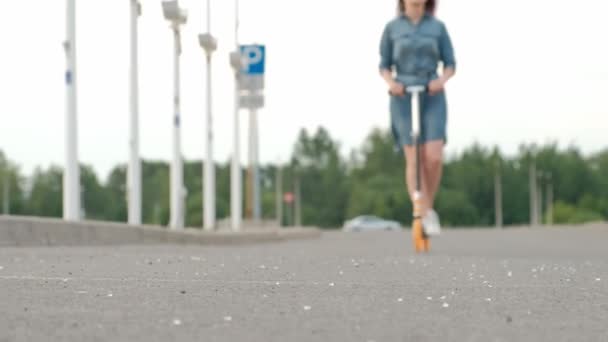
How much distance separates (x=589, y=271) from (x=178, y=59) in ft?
89.4

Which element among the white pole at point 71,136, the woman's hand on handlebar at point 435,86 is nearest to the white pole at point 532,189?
the white pole at point 71,136

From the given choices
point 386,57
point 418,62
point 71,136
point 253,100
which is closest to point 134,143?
point 71,136

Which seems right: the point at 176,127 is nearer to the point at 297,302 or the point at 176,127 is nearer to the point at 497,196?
the point at 297,302

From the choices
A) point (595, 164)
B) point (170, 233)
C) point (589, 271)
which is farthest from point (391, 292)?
point (595, 164)

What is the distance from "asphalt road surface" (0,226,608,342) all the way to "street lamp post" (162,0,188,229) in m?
23.9

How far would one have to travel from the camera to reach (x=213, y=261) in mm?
10016

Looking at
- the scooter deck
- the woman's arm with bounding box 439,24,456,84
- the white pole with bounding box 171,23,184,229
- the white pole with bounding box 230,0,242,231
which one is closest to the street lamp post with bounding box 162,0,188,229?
the white pole with bounding box 171,23,184,229

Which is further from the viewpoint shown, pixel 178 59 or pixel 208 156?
pixel 208 156

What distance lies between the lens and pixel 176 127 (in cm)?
3462

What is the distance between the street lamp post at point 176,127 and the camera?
32.8 m

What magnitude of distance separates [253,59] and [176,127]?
42.3ft

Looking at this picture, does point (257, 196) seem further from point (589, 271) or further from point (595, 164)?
point (595, 164)

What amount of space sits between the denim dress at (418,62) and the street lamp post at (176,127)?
2066 centimetres

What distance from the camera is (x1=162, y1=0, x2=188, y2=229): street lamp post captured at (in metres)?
32.8
